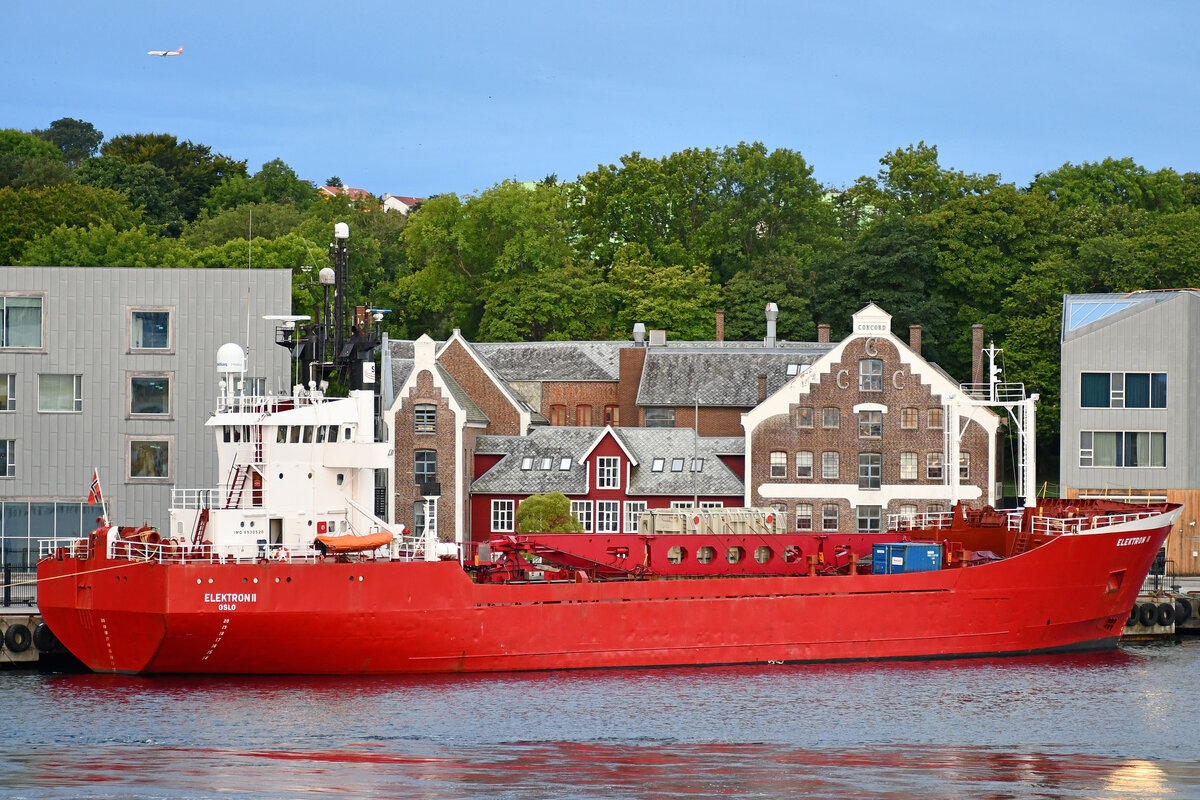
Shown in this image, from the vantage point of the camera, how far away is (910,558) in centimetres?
4488

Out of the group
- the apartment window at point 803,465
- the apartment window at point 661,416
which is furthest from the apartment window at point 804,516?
the apartment window at point 661,416

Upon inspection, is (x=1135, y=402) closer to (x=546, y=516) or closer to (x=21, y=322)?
(x=546, y=516)

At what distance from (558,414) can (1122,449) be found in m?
21.3

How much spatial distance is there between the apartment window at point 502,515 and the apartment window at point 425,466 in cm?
244

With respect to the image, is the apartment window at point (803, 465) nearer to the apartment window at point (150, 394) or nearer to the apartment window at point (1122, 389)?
Result: the apartment window at point (1122, 389)

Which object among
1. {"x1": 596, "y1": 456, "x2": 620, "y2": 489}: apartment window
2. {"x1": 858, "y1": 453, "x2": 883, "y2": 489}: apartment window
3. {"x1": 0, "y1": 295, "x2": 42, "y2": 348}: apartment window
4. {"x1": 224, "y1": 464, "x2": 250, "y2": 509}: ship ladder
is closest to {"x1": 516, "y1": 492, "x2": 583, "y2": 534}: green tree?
{"x1": 596, "y1": 456, "x2": 620, "y2": 489}: apartment window

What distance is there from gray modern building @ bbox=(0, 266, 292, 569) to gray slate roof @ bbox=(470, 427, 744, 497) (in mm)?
10213

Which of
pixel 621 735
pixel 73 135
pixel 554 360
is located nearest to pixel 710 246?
pixel 554 360

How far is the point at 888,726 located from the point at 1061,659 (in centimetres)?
1112

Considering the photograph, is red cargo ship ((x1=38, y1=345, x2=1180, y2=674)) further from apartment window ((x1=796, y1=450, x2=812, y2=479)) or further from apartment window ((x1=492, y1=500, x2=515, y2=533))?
apartment window ((x1=492, y1=500, x2=515, y2=533))

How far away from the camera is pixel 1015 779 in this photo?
104ft

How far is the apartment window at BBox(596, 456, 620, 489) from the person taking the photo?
61344 mm

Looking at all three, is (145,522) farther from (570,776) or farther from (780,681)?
(570,776)

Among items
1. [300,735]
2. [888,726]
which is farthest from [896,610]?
[300,735]
